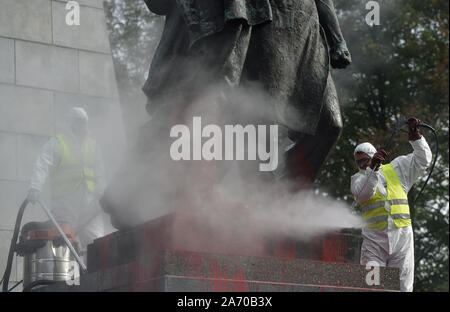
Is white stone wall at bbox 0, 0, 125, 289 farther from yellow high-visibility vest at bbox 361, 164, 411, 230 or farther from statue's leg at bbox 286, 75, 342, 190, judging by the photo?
statue's leg at bbox 286, 75, 342, 190

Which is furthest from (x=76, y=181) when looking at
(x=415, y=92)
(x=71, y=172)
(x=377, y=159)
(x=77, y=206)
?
(x=415, y=92)

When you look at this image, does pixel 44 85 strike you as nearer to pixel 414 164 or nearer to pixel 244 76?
pixel 414 164

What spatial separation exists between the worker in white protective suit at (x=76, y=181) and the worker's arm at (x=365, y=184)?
10.6 ft

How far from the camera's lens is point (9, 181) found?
38.0ft

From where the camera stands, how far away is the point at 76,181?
1050cm

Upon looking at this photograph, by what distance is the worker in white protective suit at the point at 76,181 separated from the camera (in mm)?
10336

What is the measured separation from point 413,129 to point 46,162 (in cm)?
391

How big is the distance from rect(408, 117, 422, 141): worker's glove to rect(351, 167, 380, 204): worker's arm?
383 millimetres

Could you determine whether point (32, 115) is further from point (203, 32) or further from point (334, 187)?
point (334, 187)

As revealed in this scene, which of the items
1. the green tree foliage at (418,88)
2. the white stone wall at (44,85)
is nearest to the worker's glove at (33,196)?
the white stone wall at (44,85)

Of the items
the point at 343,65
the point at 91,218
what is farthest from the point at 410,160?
the point at 91,218

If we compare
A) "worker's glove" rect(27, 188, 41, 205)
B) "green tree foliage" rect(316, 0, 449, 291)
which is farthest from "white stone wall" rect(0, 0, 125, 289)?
"green tree foliage" rect(316, 0, 449, 291)

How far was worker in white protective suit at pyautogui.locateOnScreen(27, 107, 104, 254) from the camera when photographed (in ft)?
33.9

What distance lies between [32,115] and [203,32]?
19.4 ft
